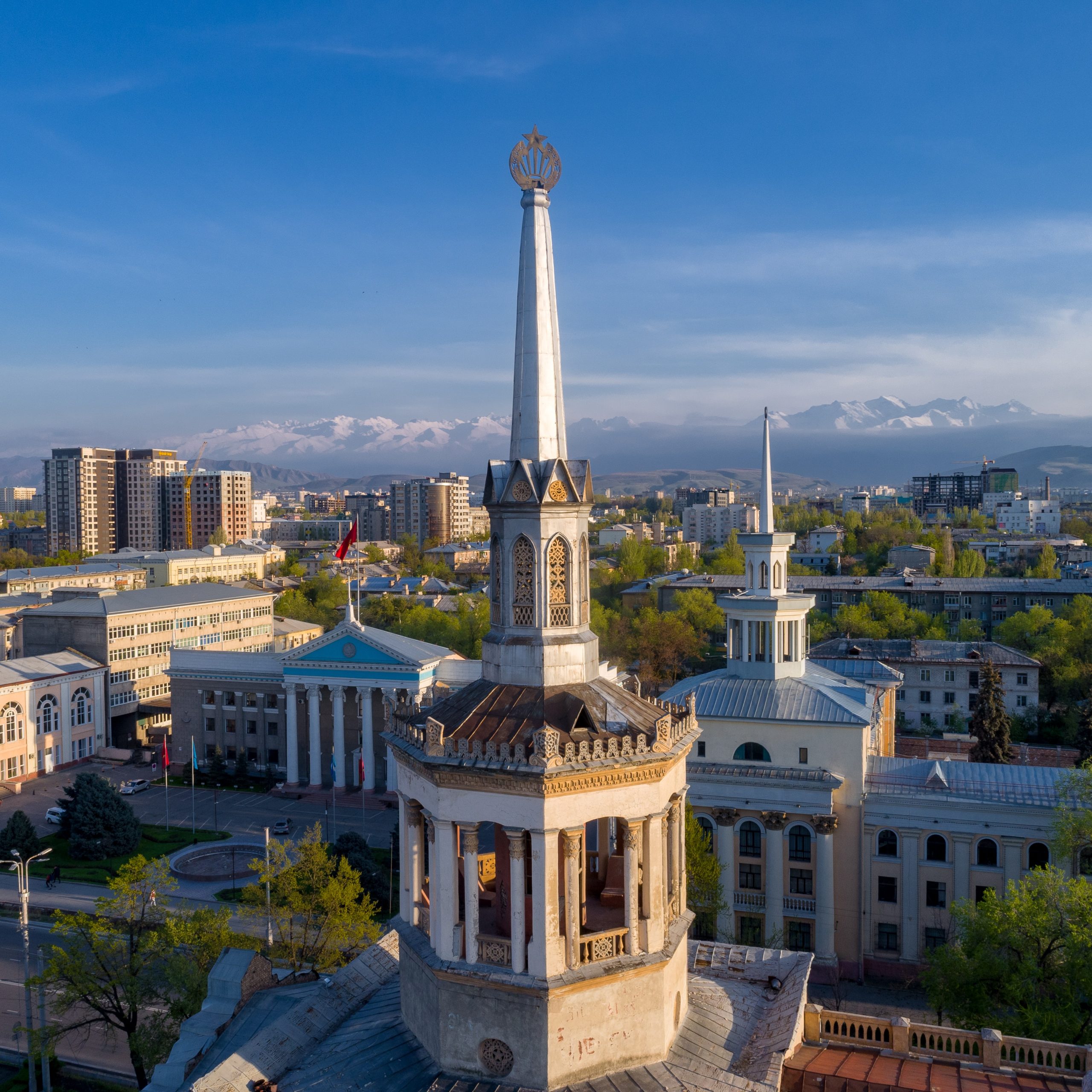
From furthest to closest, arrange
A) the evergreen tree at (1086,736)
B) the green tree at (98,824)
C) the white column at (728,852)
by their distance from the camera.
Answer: the evergreen tree at (1086,736)
the green tree at (98,824)
the white column at (728,852)

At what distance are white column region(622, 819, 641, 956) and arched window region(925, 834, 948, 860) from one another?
2601 centimetres

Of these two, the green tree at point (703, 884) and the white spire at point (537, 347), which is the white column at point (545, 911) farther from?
the green tree at point (703, 884)

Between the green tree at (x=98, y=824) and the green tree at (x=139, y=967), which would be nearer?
the green tree at (x=139, y=967)

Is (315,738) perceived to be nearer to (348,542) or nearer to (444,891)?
(348,542)

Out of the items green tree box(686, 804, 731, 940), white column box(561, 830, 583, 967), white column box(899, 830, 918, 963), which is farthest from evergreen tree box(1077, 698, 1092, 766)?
white column box(561, 830, 583, 967)

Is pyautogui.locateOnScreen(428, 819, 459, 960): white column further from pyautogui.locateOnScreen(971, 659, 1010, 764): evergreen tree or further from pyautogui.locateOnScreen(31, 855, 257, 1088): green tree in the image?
pyautogui.locateOnScreen(971, 659, 1010, 764): evergreen tree

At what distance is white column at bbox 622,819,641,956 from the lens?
13305mm

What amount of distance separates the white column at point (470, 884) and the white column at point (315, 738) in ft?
164

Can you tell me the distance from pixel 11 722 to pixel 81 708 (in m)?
6.61

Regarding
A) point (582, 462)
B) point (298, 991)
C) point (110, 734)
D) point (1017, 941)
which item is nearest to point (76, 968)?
point (298, 991)

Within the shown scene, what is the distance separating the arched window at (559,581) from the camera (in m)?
14.0

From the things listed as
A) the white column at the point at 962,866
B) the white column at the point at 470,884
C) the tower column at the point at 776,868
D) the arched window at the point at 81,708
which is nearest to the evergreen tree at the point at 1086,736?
the white column at the point at 962,866

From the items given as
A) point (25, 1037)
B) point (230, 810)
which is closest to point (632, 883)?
point (25, 1037)

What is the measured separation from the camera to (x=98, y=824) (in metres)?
48.5
